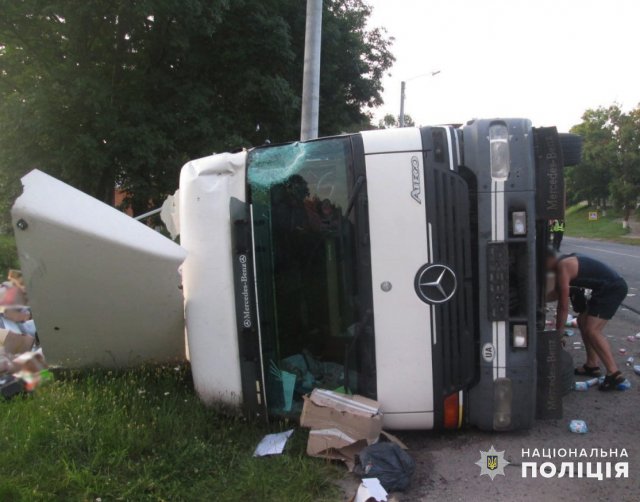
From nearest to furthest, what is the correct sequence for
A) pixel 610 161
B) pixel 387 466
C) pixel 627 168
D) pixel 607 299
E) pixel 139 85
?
pixel 387 466, pixel 607 299, pixel 139 85, pixel 627 168, pixel 610 161

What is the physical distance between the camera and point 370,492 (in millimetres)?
2928

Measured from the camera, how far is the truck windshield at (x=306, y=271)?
3494mm

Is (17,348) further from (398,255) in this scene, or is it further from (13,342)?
(398,255)

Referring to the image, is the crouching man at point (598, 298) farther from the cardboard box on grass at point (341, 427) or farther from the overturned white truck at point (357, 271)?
the cardboard box on grass at point (341, 427)

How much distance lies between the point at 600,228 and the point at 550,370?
145 feet

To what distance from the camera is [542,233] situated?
3.62 m

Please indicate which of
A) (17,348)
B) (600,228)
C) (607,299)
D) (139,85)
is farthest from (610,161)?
(17,348)

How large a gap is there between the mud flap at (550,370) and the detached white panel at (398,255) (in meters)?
0.75

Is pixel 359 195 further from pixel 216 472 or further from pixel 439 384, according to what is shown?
pixel 216 472

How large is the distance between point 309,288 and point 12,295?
188 centimetres

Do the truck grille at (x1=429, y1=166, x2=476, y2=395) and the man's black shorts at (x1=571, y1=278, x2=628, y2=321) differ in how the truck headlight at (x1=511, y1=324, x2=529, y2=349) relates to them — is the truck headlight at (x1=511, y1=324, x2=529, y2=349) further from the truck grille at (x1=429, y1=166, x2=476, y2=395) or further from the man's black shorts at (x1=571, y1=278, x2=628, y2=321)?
the man's black shorts at (x1=571, y1=278, x2=628, y2=321)

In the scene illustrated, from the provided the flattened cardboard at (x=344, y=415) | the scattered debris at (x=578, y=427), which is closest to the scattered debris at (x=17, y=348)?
the flattened cardboard at (x=344, y=415)

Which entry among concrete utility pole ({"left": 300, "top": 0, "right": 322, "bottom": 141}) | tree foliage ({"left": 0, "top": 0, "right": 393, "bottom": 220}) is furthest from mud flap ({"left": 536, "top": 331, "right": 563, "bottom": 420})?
tree foliage ({"left": 0, "top": 0, "right": 393, "bottom": 220})

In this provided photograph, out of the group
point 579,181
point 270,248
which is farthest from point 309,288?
point 579,181
